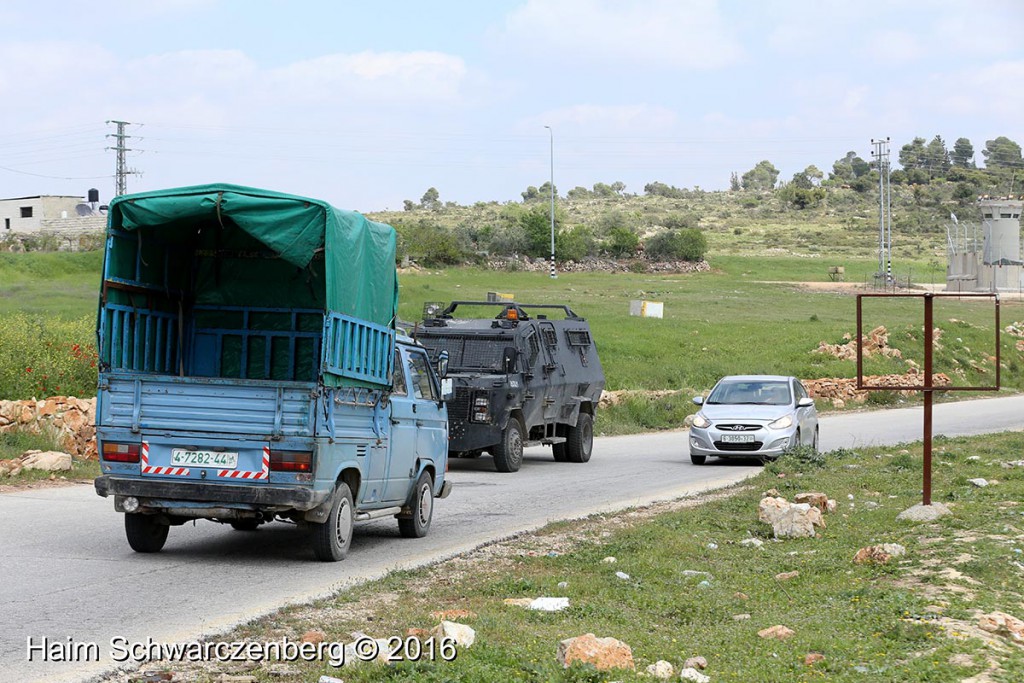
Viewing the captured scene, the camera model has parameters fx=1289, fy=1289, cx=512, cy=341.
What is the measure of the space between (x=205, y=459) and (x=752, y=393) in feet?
47.6

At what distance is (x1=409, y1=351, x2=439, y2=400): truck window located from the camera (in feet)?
44.1

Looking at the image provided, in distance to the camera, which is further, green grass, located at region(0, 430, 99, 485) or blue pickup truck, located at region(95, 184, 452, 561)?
green grass, located at region(0, 430, 99, 485)

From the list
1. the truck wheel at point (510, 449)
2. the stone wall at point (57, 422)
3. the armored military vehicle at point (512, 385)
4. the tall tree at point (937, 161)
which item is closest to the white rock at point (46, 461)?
the stone wall at point (57, 422)

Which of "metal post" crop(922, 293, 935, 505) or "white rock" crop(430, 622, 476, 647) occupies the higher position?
"metal post" crop(922, 293, 935, 505)

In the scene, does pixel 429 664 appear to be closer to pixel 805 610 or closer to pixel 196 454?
pixel 805 610

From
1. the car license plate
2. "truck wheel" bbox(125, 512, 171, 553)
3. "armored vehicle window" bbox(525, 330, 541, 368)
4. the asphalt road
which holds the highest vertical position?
"armored vehicle window" bbox(525, 330, 541, 368)

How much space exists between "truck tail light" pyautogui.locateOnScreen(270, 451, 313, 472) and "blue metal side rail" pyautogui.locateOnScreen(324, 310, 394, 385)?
73 cm

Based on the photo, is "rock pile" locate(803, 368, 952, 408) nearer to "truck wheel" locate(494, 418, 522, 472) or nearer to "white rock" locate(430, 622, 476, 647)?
"truck wheel" locate(494, 418, 522, 472)

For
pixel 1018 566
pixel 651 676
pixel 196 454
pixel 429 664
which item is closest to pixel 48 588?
pixel 196 454

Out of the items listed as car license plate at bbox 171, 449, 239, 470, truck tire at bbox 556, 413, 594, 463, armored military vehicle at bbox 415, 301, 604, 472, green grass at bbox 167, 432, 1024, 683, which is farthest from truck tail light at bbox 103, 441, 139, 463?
truck tire at bbox 556, 413, 594, 463

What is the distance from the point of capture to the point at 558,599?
891 cm

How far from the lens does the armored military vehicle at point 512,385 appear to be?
20.7m

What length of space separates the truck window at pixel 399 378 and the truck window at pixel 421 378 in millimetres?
213

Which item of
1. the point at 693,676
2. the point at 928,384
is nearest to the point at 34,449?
the point at 928,384
